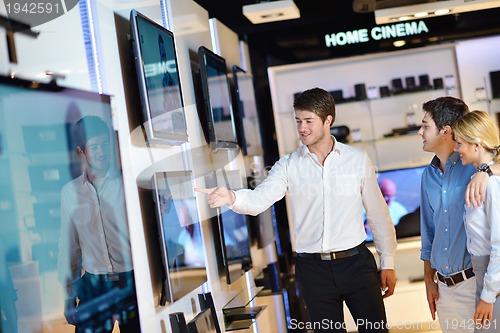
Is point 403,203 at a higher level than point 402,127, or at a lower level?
lower

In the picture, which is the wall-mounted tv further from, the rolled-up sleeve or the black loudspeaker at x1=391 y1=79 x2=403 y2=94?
the black loudspeaker at x1=391 y1=79 x2=403 y2=94

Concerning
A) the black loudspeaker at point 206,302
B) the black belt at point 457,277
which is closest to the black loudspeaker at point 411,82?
the black belt at point 457,277

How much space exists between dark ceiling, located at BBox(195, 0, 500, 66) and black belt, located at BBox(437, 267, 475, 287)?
13.3 ft

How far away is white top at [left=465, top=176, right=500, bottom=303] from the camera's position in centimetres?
307

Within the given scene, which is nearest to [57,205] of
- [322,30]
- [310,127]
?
[310,127]

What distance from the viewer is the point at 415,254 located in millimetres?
7094

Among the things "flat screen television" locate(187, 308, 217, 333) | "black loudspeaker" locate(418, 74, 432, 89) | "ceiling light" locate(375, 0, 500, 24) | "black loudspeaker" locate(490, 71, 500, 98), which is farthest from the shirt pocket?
"black loudspeaker" locate(490, 71, 500, 98)

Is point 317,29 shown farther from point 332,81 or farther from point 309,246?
point 309,246

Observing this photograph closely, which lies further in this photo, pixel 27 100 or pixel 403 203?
pixel 403 203

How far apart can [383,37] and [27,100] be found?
17.9 feet

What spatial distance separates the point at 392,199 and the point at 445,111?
3.70m

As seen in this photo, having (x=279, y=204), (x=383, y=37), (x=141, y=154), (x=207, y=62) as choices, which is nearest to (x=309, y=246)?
(x=141, y=154)

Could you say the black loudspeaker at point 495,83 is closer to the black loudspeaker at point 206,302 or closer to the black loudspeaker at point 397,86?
the black loudspeaker at point 397,86

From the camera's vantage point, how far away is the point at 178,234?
3.47 meters
